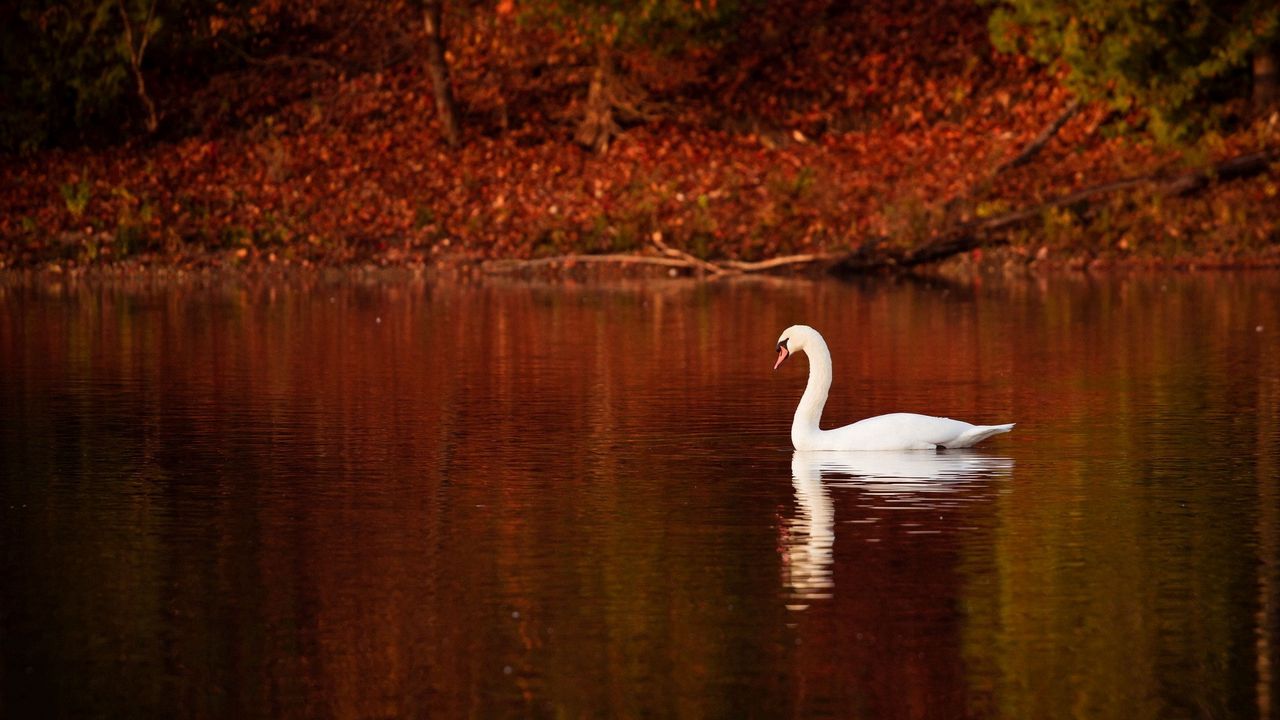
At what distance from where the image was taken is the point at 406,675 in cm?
867

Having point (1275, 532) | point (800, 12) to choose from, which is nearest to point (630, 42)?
point (800, 12)

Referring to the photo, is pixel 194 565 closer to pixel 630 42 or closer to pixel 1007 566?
pixel 1007 566

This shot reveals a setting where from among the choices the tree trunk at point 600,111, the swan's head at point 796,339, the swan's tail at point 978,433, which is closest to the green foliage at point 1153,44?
the tree trunk at point 600,111

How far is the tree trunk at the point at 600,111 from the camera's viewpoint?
40094 millimetres

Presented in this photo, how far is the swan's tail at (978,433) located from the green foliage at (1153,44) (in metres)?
20.3

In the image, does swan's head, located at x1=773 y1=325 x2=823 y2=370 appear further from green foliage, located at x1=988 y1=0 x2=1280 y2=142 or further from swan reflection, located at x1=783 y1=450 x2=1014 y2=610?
green foliage, located at x1=988 y1=0 x2=1280 y2=142

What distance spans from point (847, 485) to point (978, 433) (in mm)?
1595

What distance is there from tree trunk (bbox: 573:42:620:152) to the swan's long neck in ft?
80.5

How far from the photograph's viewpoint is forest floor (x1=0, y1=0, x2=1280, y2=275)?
1379 inches

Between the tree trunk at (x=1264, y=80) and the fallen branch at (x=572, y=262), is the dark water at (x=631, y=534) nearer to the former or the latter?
the fallen branch at (x=572, y=262)

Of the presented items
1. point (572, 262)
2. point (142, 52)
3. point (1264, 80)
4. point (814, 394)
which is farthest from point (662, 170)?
point (814, 394)

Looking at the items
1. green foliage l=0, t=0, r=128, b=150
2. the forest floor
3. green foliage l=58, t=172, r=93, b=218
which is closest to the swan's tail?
the forest floor

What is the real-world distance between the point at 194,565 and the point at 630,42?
93.9 feet

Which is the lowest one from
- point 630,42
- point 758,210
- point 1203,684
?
point 1203,684
